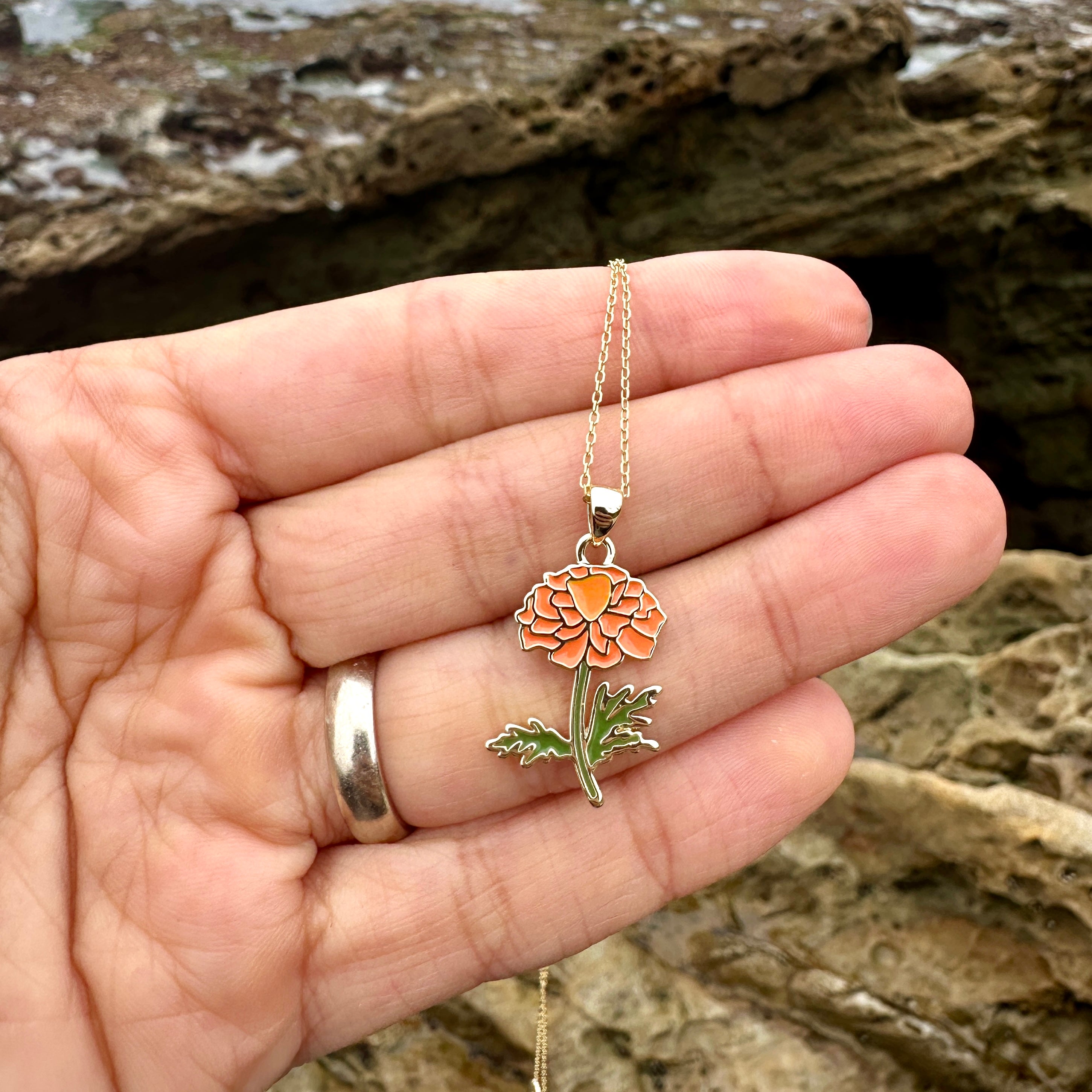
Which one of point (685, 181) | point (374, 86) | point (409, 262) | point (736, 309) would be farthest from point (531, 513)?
point (374, 86)

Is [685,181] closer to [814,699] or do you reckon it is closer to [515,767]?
[814,699]

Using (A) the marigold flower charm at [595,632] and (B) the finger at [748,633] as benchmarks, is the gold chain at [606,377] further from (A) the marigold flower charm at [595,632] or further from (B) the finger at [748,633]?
(B) the finger at [748,633]

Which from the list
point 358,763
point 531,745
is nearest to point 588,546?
point 531,745

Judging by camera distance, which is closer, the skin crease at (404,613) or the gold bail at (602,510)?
the skin crease at (404,613)

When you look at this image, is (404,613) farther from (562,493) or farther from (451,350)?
(451,350)

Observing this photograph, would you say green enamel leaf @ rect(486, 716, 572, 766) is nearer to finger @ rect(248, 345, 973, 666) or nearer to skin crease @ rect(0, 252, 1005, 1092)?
skin crease @ rect(0, 252, 1005, 1092)

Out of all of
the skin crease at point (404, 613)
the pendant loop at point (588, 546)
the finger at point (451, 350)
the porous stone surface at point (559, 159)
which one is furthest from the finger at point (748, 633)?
the porous stone surface at point (559, 159)

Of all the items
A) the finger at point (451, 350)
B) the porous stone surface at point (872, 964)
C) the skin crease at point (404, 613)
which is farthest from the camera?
the porous stone surface at point (872, 964)
